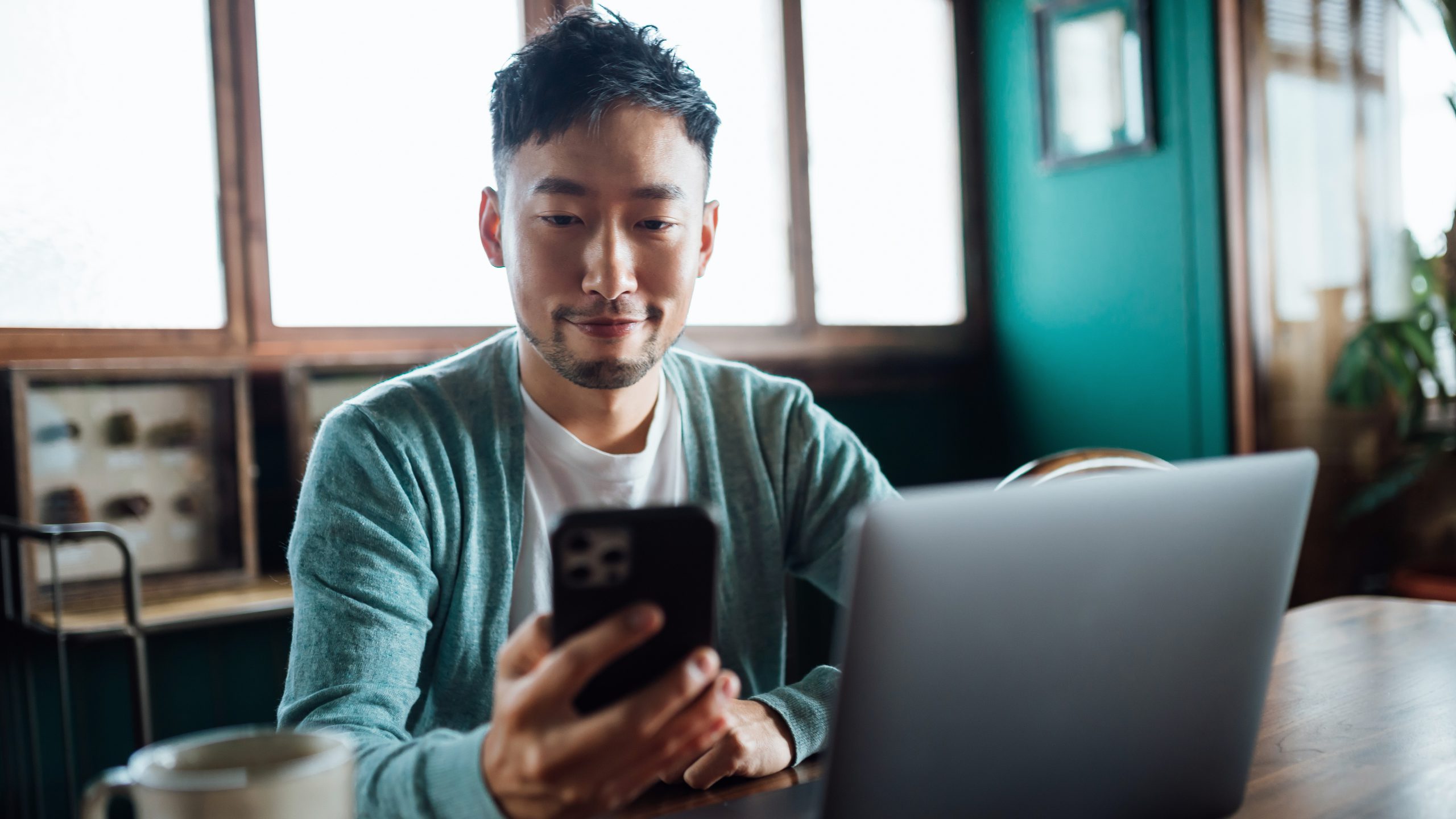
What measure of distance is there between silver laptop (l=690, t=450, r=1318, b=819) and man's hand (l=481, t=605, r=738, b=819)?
0.08 meters

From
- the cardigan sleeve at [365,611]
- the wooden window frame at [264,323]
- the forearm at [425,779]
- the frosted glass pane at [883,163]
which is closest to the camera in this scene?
the forearm at [425,779]

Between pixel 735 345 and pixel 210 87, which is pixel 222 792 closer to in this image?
pixel 210 87

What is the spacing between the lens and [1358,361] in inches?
112

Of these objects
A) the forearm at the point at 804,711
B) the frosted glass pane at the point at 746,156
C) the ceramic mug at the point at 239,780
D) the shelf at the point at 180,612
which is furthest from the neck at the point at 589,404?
the frosted glass pane at the point at 746,156

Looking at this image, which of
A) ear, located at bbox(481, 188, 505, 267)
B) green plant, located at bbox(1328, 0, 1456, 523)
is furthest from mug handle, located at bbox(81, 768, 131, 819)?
green plant, located at bbox(1328, 0, 1456, 523)

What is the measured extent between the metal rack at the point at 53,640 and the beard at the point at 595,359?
1.06m

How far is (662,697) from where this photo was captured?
568 millimetres

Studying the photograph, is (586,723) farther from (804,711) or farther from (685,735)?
(804,711)

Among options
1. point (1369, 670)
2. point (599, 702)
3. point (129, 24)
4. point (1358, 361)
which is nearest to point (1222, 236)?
point (1358, 361)

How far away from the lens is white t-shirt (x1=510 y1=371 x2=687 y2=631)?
3.84 feet


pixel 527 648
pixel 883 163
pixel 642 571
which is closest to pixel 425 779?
pixel 527 648

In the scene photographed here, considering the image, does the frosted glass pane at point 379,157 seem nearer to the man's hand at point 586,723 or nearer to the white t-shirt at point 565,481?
the white t-shirt at point 565,481

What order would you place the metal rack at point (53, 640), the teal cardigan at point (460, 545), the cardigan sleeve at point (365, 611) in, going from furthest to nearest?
1. the metal rack at point (53, 640)
2. the teal cardigan at point (460, 545)
3. the cardigan sleeve at point (365, 611)

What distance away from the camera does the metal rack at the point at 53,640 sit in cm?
187
